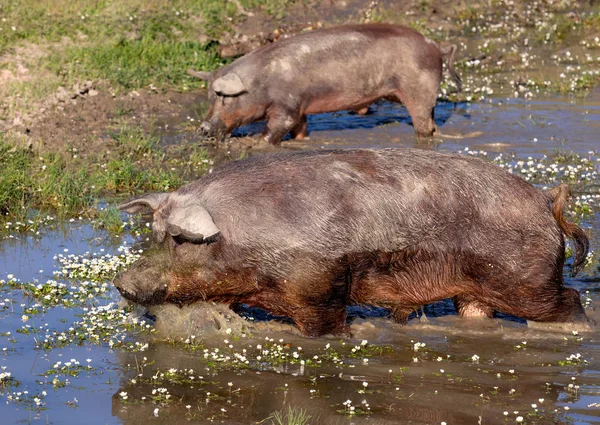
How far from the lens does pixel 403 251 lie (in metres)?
6.76

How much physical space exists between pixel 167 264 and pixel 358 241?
1.22m

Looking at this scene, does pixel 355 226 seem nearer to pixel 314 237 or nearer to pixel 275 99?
pixel 314 237

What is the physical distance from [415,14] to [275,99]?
5.02 metres

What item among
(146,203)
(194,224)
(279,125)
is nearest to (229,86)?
(279,125)

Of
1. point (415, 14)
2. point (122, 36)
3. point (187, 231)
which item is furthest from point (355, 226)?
point (415, 14)

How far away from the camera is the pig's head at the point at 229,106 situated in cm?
1188

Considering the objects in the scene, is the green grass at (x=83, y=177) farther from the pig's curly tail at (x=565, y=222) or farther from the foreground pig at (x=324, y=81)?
the pig's curly tail at (x=565, y=222)

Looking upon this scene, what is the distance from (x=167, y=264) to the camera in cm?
691

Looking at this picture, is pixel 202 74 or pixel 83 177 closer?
pixel 83 177

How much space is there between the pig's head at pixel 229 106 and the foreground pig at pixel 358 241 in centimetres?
502

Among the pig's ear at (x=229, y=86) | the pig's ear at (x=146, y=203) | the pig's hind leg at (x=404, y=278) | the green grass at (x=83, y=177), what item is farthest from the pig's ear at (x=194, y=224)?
the pig's ear at (x=229, y=86)

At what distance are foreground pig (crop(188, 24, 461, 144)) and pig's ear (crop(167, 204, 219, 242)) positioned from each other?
17.3 ft

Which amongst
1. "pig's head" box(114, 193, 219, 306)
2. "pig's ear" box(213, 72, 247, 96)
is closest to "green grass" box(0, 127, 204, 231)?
"pig's ear" box(213, 72, 247, 96)

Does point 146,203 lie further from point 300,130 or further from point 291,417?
point 300,130
